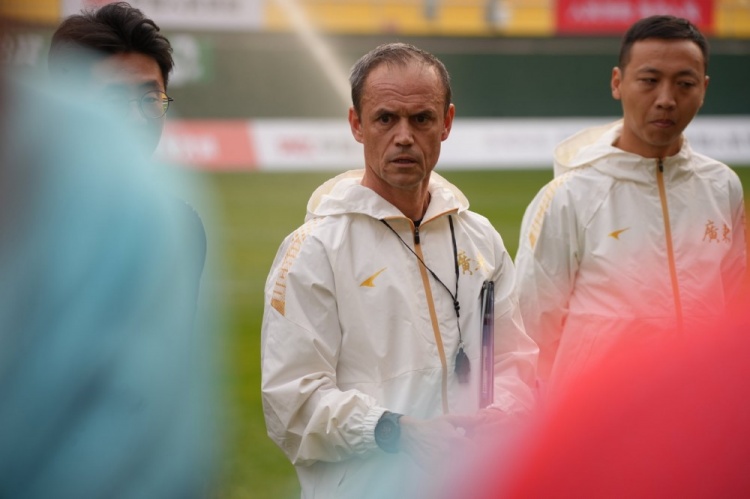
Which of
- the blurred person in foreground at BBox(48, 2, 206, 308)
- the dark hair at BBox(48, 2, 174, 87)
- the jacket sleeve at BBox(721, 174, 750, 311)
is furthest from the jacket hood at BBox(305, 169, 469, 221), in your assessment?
the jacket sleeve at BBox(721, 174, 750, 311)

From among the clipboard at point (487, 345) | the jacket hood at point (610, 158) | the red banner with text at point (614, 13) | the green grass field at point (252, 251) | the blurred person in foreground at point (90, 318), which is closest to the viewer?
the blurred person in foreground at point (90, 318)

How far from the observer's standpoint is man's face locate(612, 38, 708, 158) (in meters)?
3.58

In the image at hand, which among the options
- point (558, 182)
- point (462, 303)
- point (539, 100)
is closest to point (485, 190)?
point (539, 100)

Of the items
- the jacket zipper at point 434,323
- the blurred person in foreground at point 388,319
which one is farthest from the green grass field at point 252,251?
the jacket zipper at point 434,323

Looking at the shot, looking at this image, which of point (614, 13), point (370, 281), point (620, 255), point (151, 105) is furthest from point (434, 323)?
point (614, 13)

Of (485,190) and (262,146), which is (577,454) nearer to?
(485,190)

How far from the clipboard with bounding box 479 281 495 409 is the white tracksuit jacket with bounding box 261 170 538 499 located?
2 centimetres

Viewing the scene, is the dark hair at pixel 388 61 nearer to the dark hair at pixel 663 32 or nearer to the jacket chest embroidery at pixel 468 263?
the jacket chest embroidery at pixel 468 263

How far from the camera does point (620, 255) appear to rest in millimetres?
3533

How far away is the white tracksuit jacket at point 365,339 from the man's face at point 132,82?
49 cm

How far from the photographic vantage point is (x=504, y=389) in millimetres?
2736

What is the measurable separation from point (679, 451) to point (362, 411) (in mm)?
1492

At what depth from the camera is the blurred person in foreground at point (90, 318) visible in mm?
1398

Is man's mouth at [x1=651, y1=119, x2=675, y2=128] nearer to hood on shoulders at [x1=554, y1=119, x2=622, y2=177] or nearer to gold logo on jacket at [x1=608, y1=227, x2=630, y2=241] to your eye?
hood on shoulders at [x1=554, y1=119, x2=622, y2=177]
